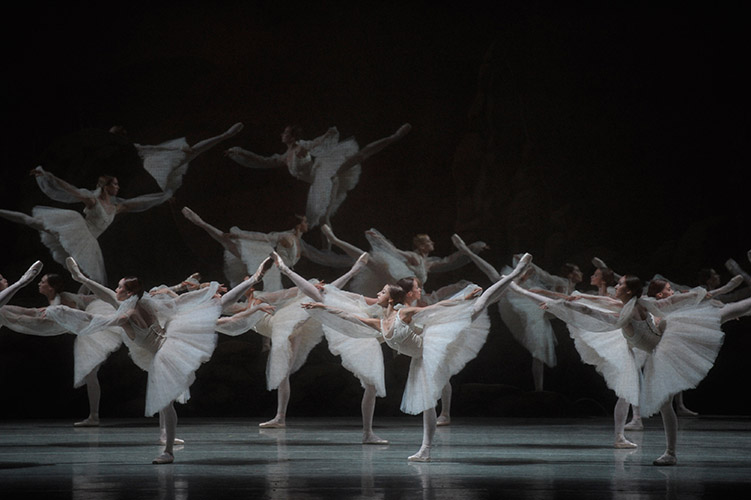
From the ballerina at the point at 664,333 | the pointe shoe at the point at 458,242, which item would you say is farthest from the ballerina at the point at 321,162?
the ballerina at the point at 664,333

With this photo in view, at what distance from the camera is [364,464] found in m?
5.07

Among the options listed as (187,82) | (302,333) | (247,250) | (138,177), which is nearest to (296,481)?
(302,333)

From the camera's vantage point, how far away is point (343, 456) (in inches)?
217

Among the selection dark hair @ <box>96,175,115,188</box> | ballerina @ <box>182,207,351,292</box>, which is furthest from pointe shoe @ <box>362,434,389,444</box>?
dark hair @ <box>96,175,115,188</box>

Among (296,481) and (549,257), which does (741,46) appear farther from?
(296,481)

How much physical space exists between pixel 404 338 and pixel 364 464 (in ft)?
2.39

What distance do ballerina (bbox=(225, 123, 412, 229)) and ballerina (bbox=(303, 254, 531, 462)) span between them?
5051 mm

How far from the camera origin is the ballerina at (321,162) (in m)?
10.5

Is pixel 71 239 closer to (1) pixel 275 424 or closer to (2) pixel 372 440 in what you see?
(1) pixel 275 424

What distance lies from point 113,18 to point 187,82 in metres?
1.15

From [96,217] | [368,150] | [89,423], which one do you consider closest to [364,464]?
[89,423]

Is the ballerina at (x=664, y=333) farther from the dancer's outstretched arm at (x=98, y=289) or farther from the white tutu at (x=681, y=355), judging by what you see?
the dancer's outstretched arm at (x=98, y=289)

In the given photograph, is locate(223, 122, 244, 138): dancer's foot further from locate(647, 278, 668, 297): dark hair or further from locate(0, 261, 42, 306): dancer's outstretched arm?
locate(647, 278, 668, 297): dark hair

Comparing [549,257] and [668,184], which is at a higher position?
[668,184]
